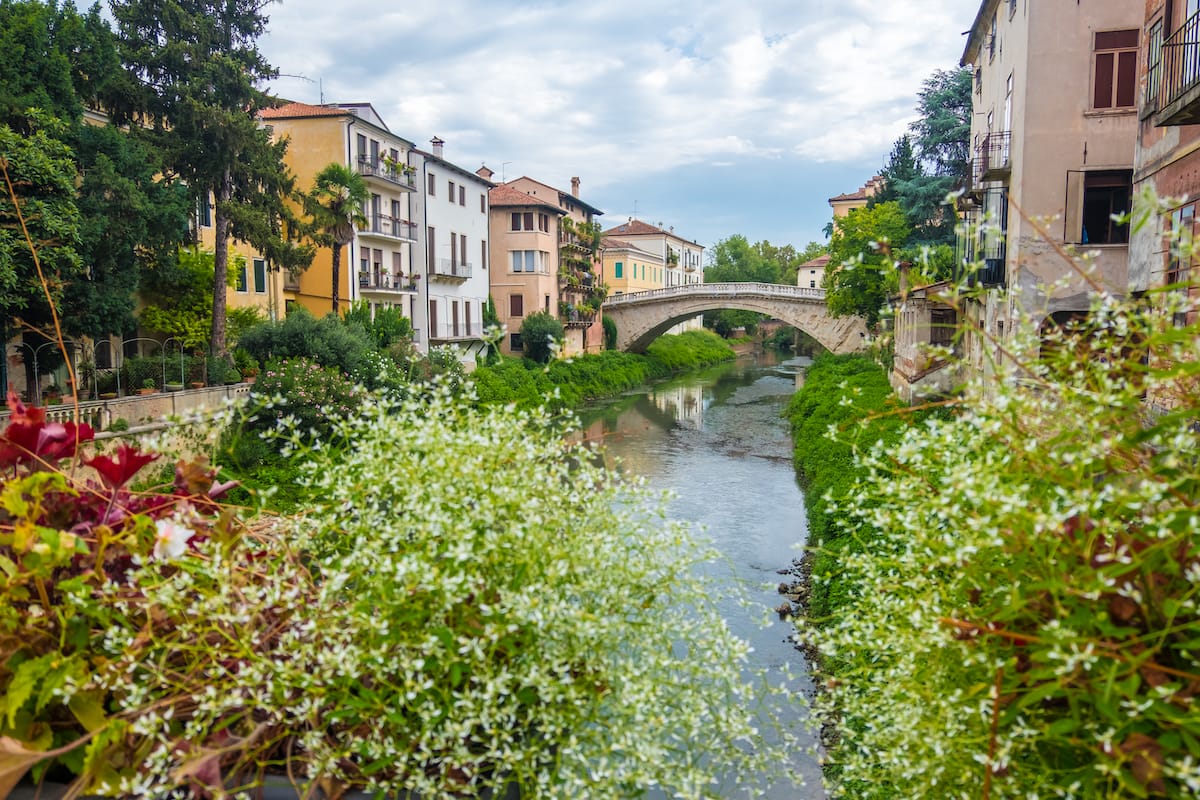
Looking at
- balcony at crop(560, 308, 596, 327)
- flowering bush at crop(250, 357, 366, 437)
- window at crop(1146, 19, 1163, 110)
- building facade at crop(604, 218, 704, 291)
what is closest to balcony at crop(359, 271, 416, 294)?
flowering bush at crop(250, 357, 366, 437)

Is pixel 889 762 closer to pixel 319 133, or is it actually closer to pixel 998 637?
pixel 998 637

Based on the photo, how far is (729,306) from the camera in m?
46.8

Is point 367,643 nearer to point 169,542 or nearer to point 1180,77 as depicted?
point 169,542

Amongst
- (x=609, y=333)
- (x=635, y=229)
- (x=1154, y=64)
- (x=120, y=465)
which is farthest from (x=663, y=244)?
(x=120, y=465)

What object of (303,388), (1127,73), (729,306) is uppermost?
(1127,73)

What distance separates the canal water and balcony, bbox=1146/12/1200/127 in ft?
20.5

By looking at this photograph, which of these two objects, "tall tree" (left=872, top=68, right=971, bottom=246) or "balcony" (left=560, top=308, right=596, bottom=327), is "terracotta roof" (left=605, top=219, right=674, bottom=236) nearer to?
"balcony" (left=560, top=308, right=596, bottom=327)

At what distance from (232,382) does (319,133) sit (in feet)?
36.2

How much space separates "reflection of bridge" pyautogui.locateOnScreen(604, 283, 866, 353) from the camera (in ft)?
144

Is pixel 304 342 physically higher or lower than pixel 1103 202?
lower

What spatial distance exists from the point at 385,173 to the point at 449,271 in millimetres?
5691

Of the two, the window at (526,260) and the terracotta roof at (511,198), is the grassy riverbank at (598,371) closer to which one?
the window at (526,260)

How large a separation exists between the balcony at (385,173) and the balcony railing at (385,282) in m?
3.15

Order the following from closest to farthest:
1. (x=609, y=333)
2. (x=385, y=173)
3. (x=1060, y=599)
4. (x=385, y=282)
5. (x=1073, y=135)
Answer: (x=1060, y=599) < (x=1073, y=135) < (x=385, y=173) < (x=385, y=282) < (x=609, y=333)
